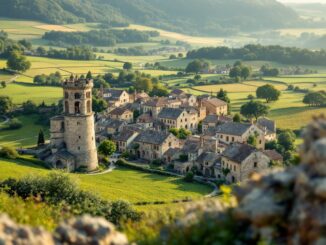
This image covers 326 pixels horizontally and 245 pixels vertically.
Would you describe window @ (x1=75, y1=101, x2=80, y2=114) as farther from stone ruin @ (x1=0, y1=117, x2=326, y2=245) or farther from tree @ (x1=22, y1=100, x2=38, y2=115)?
stone ruin @ (x1=0, y1=117, x2=326, y2=245)

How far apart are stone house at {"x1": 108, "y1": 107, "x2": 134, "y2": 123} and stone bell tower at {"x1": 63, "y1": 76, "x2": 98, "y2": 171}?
31.3 m

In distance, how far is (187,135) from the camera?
302 ft

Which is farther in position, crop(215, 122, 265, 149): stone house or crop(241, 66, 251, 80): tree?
crop(241, 66, 251, 80): tree

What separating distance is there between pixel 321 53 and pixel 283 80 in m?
43.0

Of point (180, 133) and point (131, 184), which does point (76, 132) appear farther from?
point (180, 133)

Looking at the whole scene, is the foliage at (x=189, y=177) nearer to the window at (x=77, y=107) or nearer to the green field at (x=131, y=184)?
→ the green field at (x=131, y=184)

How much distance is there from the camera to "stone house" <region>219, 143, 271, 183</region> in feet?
226

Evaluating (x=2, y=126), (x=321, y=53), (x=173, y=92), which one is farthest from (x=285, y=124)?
(x=321, y=53)

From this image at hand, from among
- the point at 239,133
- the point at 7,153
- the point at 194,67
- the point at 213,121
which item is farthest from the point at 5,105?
the point at 194,67

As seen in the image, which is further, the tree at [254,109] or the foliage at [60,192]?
the tree at [254,109]

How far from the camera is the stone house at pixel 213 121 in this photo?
321 ft

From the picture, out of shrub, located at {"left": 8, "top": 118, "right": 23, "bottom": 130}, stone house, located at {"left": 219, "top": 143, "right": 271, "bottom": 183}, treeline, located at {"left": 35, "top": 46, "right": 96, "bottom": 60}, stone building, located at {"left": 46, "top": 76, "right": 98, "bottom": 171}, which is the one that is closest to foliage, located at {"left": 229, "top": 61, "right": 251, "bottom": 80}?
treeline, located at {"left": 35, "top": 46, "right": 96, "bottom": 60}

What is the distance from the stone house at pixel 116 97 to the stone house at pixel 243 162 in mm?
47782

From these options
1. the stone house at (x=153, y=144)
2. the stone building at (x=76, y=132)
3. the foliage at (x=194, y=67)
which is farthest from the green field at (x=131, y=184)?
the foliage at (x=194, y=67)
